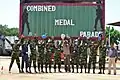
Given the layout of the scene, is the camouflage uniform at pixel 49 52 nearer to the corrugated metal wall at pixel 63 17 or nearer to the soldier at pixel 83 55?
the soldier at pixel 83 55

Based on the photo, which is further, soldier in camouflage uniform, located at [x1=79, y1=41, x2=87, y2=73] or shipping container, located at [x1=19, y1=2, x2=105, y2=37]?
shipping container, located at [x1=19, y1=2, x2=105, y2=37]

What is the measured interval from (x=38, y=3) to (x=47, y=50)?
779cm

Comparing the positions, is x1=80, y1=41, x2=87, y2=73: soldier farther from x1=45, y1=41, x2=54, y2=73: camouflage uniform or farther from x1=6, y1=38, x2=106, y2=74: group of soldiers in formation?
x1=45, y1=41, x2=54, y2=73: camouflage uniform

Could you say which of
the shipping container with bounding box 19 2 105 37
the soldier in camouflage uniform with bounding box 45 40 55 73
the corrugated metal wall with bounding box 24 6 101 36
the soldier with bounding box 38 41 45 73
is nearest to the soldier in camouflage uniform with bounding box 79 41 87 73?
the soldier in camouflage uniform with bounding box 45 40 55 73

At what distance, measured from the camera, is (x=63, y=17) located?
2802cm

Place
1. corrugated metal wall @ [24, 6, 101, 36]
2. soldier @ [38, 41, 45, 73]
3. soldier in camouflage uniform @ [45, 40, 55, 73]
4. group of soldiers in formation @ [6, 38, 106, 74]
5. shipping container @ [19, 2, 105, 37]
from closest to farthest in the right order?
group of soldiers in formation @ [6, 38, 106, 74] < soldier @ [38, 41, 45, 73] < soldier in camouflage uniform @ [45, 40, 55, 73] < shipping container @ [19, 2, 105, 37] < corrugated metal wall @ [24, 6, 101, 36]

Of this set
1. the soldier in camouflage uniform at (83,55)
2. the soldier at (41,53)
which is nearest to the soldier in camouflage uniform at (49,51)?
the soldier at (41,53)

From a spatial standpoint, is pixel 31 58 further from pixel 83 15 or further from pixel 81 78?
pixel 83 15

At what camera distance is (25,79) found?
16.9m

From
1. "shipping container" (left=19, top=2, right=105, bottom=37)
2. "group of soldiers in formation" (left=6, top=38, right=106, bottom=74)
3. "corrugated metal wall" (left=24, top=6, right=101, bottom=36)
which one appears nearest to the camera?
"group of soldiers in formation" (left=6, top=38, right=106, bottom=74)

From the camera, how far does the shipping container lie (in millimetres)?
27641

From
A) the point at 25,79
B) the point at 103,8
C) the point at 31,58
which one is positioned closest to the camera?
the point at 25,79

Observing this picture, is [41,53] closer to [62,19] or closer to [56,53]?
[56,53]

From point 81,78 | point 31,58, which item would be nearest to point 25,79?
point 81,78
